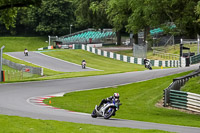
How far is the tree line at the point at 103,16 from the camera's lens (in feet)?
105

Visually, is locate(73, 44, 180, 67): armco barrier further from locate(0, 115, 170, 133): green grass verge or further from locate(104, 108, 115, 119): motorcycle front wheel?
locate(0, 115, 170, 133): green grass verge

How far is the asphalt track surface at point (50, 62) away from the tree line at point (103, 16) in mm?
6132

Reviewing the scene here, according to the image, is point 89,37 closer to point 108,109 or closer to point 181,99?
point 181,99

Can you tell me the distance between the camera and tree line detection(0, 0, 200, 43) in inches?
1265

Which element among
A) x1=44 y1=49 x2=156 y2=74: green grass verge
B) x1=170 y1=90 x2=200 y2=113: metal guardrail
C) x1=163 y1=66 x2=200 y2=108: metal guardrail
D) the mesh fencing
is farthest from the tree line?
x1=44 y1=49 x2=156 y2=74: green grass verge

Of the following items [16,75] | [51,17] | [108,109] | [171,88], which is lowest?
[16,75]

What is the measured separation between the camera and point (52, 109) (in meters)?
20.6

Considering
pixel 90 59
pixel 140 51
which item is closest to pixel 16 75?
pixel 90 59

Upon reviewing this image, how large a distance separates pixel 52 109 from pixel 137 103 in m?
5.74

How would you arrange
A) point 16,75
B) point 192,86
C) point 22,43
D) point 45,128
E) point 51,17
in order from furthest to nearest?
point 51,17 < point 22,43 < point 16,75 < point 192,86 < point 45,128

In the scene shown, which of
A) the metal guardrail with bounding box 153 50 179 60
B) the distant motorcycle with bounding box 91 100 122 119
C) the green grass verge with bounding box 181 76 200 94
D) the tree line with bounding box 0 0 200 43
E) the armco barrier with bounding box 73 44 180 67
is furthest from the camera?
the metal guardrail with bounding box 153 50 179 60

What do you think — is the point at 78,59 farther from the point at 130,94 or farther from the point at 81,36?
the point at 130,94

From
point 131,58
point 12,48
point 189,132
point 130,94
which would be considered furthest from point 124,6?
point 12,48

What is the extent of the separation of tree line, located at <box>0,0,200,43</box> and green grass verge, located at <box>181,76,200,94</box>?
169 inches
